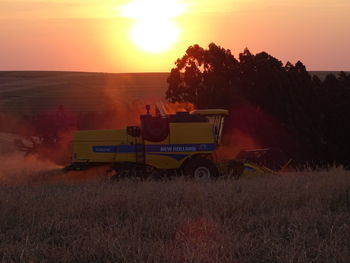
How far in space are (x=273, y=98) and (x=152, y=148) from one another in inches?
570

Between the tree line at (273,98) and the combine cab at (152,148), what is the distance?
1208cm

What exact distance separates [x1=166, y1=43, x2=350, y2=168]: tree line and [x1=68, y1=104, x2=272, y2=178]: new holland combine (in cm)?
1206

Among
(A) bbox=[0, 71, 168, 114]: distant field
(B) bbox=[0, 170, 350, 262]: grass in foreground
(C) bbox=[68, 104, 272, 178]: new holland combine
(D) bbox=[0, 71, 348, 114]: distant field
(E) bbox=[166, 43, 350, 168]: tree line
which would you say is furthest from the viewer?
(A) bbox=[0, 71, 168, 114]: distant field

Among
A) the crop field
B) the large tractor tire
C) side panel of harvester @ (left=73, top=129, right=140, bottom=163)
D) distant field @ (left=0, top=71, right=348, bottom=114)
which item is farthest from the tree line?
distant field @ (left=0, top=71, right=348, bottom=114)

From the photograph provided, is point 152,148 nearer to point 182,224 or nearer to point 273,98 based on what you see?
point 182,224

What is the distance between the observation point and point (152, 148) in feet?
40.3

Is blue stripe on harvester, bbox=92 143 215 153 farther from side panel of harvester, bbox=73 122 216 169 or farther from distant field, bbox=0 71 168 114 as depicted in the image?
distant field, bbox=0 71 168 114

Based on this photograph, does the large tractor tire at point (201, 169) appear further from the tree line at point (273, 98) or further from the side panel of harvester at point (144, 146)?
the tree line at point (273, 98)

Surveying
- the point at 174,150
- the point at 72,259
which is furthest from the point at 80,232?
the point at 174,150

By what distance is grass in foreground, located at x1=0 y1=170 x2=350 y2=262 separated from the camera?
4.95 metres

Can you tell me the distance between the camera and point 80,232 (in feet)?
19.2

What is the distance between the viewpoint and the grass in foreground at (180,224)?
4.95m

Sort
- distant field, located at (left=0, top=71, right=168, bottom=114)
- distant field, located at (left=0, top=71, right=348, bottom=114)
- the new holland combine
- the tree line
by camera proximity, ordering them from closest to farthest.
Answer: the new holland combine → the tree line → distant field, located at (left=0, top=71, right=348, bottom=114) → distant field, located at (left=0, top=71, right=168, bottom=114)

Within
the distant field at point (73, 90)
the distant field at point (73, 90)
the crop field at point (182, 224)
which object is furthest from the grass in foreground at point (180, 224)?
the distant field at point (73, 90)
